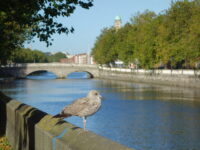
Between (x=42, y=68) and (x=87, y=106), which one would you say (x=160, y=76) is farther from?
(x=87, y=106)

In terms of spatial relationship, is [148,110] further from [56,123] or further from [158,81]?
[158,81]

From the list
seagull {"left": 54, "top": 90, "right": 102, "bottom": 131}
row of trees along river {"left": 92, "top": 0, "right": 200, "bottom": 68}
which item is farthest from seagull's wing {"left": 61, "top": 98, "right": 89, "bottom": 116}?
row of trees along river {"left": 92, "top": 0, "right": 200, "bottom": 68}

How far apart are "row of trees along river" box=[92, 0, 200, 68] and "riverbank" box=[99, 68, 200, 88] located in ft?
4.95

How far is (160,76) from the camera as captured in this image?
74.2m

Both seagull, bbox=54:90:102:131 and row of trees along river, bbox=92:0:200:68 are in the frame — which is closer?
seagull, bbox=54:90:102:131

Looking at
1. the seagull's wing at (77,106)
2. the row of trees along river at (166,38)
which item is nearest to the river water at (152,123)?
the seagull's wing at (77,106)

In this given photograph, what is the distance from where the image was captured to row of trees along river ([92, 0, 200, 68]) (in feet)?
189

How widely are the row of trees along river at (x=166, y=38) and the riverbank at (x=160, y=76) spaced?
1.51m

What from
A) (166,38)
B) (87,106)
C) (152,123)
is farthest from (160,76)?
(87,106)

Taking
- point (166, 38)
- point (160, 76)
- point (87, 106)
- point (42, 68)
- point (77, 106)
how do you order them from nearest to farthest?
point (87, 106)
point (77, 106)
point (166, 38)
point (160, 76)
point (42, 68)

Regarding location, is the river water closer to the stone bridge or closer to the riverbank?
the riverbank

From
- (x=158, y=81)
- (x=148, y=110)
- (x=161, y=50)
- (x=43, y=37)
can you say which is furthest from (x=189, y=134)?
(x=158, y=81)

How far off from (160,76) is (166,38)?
11.3m

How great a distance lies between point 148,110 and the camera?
3825cm
